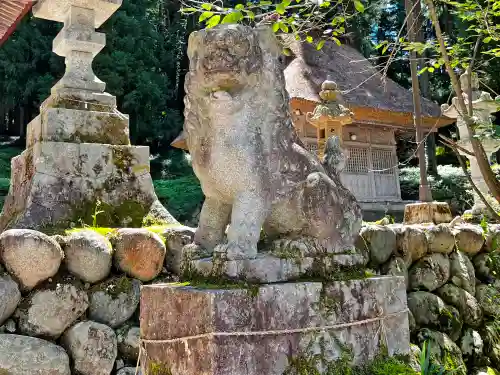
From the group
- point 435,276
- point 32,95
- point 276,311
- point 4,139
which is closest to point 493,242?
point 435,276

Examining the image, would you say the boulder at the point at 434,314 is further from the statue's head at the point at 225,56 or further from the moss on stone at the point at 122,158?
the statue's head at the point at 225,56

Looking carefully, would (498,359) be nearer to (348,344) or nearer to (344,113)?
(348,344)

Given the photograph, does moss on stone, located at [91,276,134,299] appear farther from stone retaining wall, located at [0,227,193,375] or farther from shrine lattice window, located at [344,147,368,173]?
shrine lattice window, located at [344,147,368,173]

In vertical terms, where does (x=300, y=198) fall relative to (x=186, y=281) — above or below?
above

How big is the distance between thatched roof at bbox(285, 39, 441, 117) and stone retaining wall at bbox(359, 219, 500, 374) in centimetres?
823

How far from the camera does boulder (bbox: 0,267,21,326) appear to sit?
105 inches

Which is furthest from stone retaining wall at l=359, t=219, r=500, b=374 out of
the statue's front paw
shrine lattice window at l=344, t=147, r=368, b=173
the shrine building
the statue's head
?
shrine lattice window at l=344, t=147, r=368, b=173

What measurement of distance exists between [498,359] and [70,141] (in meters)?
4.06

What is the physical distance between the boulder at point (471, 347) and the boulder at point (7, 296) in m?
3.54

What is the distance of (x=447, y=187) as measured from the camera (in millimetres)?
16297

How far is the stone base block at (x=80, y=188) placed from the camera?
3385mm

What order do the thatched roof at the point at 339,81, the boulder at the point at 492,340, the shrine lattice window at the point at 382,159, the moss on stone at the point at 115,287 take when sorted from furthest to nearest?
1. the shrine lattice window at the point at 382,159
2. the thatched roof at the point at 339,81
3. the boulder at the point at 492,340
4. the moss on stone at the point at 115,287

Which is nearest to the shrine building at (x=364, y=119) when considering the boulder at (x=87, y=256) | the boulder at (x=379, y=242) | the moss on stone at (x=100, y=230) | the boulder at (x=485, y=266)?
the boulder at (x=485, y=266)

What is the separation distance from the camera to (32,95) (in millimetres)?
16844
